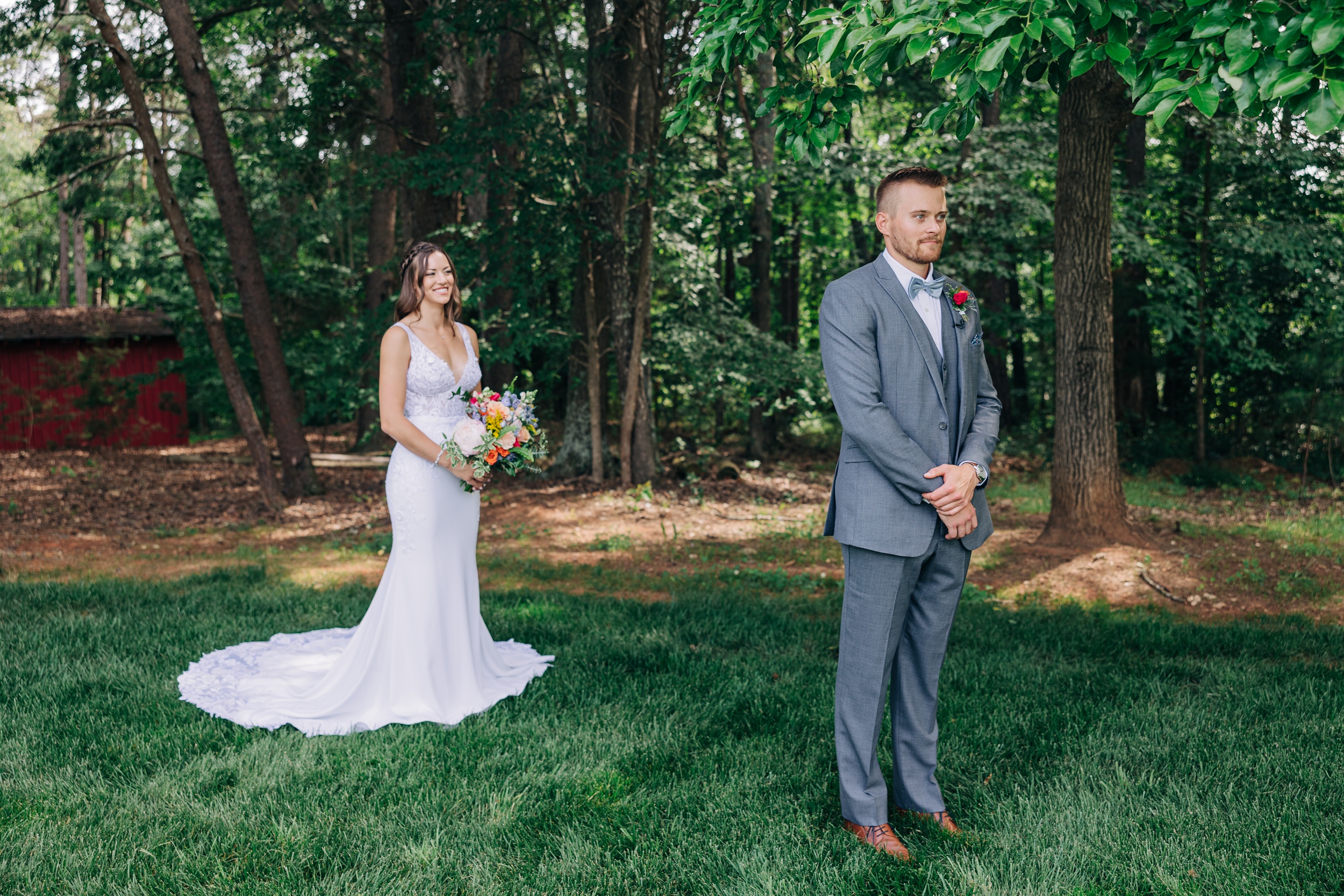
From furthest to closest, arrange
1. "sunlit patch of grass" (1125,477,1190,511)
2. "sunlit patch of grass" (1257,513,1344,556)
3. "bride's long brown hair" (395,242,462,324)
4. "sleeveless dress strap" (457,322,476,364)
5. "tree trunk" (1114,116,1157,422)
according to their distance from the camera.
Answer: "tree trunk" (1114,116,1157,422), "sunlit patch of grass" (1125,477,1190,511), "sunlit patch of grass" (1257,513,1344,556), "sleeveless dress strap" (457,322,476,364), "bride's long brown hair" (395,242,462,324)

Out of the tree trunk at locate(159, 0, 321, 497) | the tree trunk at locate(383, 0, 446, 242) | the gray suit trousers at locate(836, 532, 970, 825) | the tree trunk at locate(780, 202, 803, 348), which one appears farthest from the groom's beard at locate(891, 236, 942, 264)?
the tree trunk at locate(780, 202, 803, 348)

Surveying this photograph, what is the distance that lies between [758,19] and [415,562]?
128 inches

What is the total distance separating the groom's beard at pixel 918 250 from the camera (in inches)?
127

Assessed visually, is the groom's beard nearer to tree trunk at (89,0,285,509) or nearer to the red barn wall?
tree trunk at (89,0,285,509)

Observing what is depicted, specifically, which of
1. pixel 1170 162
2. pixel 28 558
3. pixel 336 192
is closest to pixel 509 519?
pixel 28 558

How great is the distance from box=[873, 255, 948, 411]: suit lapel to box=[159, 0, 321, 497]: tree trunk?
11.1m

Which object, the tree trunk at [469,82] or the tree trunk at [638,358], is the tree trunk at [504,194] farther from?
the tree trunk at [638,358]

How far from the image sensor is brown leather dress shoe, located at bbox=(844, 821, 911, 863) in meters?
3.27

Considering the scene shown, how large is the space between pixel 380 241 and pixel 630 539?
11.2 m

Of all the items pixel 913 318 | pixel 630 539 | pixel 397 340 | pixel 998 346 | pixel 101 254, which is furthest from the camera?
pixel 101 254

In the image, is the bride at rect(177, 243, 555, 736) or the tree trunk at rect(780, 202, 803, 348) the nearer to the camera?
the bride at rect(177, 243, 555, 736)

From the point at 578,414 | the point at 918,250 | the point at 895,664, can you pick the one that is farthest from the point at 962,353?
the point at 578,414

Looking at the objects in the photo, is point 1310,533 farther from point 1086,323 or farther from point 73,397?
point 73,397

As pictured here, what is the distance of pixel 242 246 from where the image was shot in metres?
12.2
